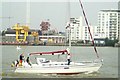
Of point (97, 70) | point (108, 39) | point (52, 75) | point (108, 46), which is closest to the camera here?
point (52, 75)

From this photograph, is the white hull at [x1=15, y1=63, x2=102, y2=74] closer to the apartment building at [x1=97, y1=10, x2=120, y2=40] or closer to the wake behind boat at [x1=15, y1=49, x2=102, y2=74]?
the wake behind boat at [x1=15, y1=49, x2=102, y2=74]

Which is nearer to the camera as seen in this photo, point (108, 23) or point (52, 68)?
point (52, 68)

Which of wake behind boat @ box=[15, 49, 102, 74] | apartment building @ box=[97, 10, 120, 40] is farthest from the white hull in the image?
apartment building @ box=[97, 10, 120, 40]

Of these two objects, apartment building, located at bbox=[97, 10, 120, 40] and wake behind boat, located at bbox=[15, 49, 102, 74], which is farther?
apartment building, located at bbox=[97, 10, 120, 40]

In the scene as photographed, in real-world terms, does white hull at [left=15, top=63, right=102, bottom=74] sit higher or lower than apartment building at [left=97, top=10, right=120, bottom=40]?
lower

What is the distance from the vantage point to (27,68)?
25.7 metres

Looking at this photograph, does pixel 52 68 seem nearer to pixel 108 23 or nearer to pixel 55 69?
pixel 55 69

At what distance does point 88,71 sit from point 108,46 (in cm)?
9896

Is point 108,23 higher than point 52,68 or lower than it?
higher

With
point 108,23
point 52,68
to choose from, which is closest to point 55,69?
point 52,68

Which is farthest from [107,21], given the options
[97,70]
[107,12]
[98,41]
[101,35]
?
[97,70]

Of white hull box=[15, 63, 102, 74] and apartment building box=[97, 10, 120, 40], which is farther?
apartment building box=[97, 10, 120, 40]

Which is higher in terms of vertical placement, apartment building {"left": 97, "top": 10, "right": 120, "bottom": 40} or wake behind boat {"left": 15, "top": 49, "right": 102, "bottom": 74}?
apartment building {"left": 97, "top": 10, "right": 120, "bottom": 40}

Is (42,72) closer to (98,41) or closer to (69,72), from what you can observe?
(69,72)
